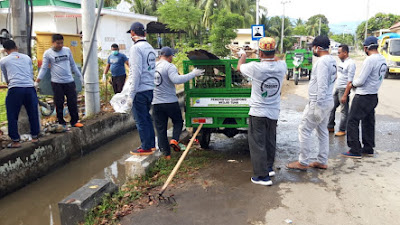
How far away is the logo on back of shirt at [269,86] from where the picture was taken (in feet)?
14.5

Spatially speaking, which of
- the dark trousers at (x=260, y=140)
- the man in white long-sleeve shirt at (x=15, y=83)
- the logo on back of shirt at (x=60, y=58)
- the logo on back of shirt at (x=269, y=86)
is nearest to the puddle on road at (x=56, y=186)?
the man in white long-sleeve shirt at (x=15, y=83)

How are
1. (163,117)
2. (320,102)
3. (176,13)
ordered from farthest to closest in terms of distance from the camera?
(176,13)
(163,117)
(320,102)

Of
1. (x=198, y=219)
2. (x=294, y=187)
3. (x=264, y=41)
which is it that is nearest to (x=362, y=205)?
(x=294, y=187)

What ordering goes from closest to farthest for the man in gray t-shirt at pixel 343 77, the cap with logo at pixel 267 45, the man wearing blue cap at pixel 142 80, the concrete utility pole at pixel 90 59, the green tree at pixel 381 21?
the cap with logo at pixel 267 45
the man wearing blue cap at pixel 142 80
the man in gray t-shirt at pixel 343 77
the concrete utility pole at pixel 90 59
the green tree at pixel 381 21

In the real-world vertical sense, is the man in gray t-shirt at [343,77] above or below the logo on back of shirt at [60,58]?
Answer: below

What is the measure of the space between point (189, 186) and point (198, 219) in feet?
3.05

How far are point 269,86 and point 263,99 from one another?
0.62 ft

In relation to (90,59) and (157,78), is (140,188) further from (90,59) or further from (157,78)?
(90,59)

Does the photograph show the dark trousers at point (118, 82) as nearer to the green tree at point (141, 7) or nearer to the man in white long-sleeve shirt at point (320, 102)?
the man in white long-sleeve shirt at point (320, 102)

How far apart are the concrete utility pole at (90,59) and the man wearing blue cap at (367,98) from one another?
5.38 m

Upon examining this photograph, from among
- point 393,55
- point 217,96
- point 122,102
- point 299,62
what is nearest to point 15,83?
point 122,102

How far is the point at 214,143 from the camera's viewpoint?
23.1 ft

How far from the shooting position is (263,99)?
176 inches

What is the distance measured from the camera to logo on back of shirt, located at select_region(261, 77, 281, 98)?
4421 millimetres
